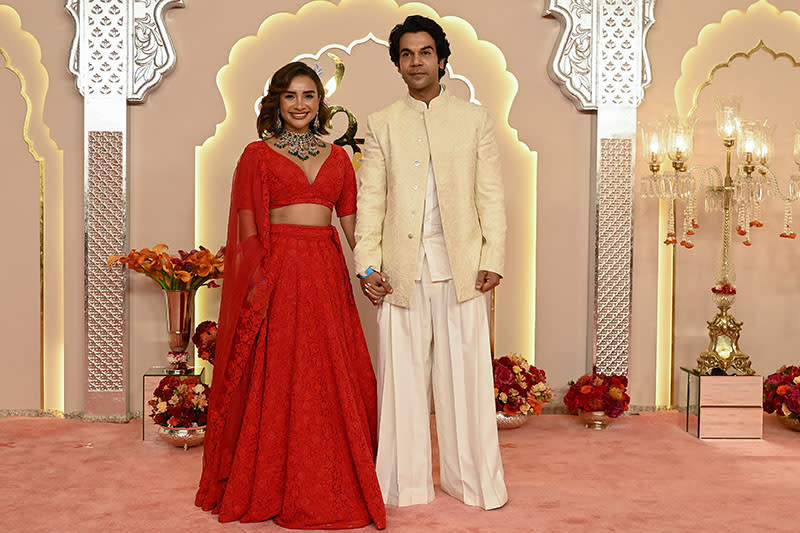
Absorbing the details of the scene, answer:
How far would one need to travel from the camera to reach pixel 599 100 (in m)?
4.35

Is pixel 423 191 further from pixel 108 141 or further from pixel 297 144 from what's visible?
pixel 108 141

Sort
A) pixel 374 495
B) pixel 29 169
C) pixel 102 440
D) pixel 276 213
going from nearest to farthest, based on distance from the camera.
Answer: pixel 374 495
pixel 276 213
pixel 102 440
pixel 29 169

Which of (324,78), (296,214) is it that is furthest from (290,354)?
(324,78)

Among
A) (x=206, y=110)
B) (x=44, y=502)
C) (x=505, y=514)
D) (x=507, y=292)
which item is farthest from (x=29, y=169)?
(x=505, y=514)

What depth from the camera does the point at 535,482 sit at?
315 cm

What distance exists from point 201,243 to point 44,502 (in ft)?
5.86

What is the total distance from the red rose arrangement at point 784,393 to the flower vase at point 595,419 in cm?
87

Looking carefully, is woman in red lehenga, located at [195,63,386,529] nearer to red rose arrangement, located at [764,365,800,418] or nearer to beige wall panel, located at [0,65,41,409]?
beige wall panel, located at [0,65,41,409]

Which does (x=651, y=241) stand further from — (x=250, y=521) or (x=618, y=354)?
(x=250, y=521)

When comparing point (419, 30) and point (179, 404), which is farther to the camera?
point (179, 404)

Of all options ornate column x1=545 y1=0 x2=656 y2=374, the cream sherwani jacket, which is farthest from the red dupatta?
ornate column x1=545 y1=0 x2=656 y2=374

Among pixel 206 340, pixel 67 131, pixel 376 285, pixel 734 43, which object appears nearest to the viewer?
pixel 376 285

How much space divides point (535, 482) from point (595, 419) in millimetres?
1048

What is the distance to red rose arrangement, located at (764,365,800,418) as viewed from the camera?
3.92 m
